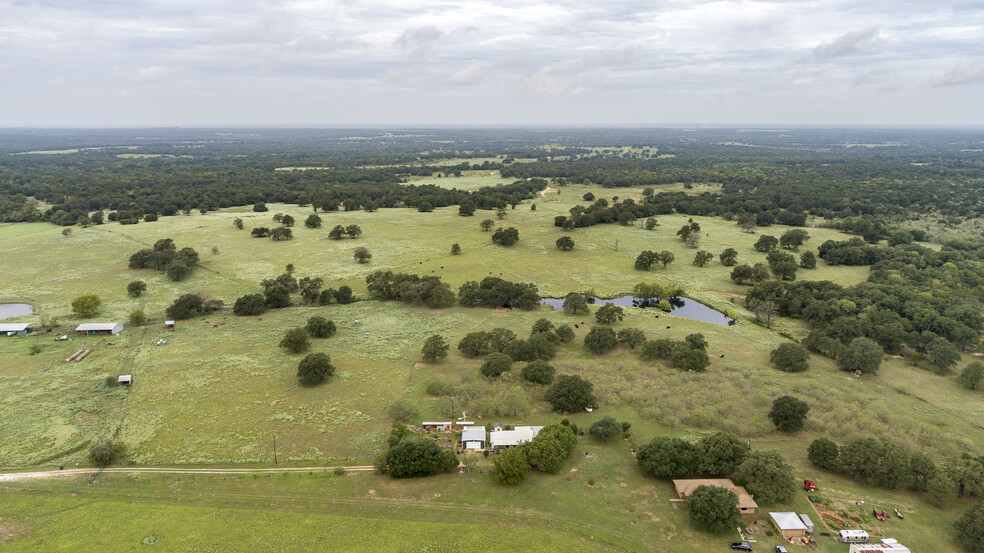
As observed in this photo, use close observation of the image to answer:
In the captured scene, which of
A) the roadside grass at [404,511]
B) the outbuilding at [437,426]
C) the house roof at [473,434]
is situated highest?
the house roof at [473,434]

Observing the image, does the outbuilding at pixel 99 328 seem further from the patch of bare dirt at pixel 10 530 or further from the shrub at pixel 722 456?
the shrub at pixel 722 456

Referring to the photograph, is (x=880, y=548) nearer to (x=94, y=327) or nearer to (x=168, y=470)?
(x=168, y=470)

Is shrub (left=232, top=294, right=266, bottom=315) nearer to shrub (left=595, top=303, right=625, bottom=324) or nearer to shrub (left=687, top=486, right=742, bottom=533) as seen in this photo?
shrub (left=595, top=303, right=625, bottom=324)

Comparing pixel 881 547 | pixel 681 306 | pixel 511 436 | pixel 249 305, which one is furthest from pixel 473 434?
pixel 681 306

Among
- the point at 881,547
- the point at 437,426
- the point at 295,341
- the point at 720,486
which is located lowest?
the point at 437,426

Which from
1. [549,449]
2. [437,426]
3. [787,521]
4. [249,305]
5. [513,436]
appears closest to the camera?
[787,521]

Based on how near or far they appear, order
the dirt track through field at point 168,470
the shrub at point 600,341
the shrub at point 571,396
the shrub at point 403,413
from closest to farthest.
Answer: the dirt track through field at point 168,470 → the shrub at point 403,413 → the shrub at point 571,396 → the shrub at point 600,341

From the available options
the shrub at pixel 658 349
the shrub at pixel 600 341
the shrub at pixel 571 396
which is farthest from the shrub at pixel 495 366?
the shrub at pixel 658 349

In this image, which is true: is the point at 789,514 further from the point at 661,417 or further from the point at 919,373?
the point at 919,373
